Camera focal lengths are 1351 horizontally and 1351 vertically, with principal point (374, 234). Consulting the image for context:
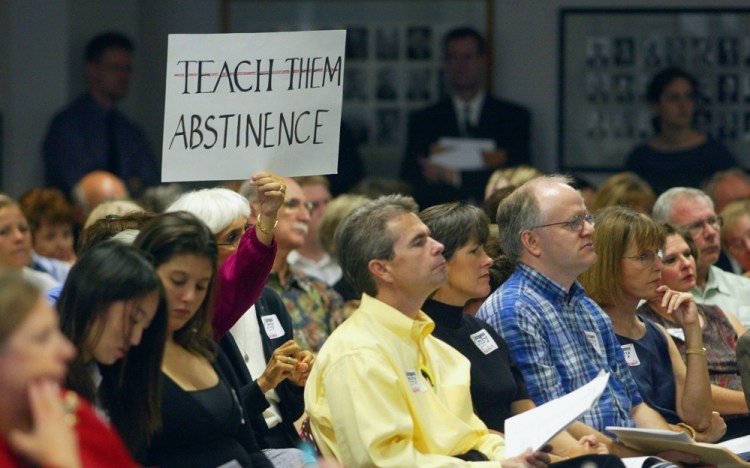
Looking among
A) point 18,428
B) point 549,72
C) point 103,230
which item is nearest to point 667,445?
point 103,230

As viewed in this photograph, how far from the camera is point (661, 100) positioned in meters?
8.85

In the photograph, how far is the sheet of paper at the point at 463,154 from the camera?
8.76 metres

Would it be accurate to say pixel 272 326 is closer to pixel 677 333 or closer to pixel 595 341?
pixel 595 341

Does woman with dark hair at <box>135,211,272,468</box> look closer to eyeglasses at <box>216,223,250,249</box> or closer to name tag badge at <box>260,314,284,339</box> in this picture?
eyeglasses at <box>216,223,250,249</box>

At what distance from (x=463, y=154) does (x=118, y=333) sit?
581 cm

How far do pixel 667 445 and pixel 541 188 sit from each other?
1.01 meters

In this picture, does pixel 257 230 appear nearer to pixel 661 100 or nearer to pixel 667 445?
pixel 667 445

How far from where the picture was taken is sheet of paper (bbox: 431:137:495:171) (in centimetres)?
876

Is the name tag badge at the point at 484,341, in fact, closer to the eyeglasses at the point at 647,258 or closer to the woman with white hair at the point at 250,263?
the woman with white hair at the point at 250,263

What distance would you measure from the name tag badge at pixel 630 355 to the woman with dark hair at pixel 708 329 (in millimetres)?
382

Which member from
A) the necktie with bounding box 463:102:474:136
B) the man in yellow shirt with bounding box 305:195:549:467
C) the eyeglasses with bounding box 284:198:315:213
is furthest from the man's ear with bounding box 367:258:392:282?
the necktie with bounding box 463:102:474:136

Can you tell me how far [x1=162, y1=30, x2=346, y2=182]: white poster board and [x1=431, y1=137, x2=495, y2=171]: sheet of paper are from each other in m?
4.33

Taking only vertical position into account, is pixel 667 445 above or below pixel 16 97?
below

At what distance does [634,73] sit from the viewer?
9453 mm
